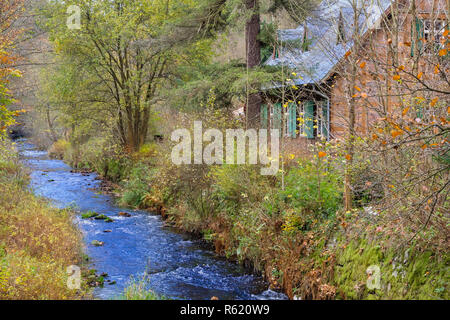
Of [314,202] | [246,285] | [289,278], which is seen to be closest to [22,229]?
[246,285]

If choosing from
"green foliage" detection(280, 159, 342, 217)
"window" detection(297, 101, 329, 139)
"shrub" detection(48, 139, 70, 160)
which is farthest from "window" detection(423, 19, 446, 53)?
"shrub" detection(48, 139, 70, 160)

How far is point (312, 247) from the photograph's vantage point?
7961mm

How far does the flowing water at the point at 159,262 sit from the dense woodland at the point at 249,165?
46 cm

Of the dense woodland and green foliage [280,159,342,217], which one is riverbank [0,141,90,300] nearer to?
the dense woodland

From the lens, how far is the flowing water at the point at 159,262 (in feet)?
26.5

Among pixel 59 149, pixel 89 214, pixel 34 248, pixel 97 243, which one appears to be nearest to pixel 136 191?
pixel 89 214

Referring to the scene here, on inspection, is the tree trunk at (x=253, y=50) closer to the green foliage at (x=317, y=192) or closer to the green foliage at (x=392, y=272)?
the green foliage at (x=317, y=192)

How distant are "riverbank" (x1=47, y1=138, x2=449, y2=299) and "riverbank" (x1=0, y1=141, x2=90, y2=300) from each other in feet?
11.2

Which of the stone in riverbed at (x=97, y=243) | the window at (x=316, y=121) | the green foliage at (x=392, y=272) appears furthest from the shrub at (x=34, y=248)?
the window at (x=316, y=121)

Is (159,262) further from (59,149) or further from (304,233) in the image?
(59,149)

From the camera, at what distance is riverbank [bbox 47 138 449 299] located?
6195 mm

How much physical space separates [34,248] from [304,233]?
199 inches

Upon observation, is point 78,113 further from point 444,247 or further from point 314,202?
point 444,247

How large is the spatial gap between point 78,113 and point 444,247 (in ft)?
59.4
